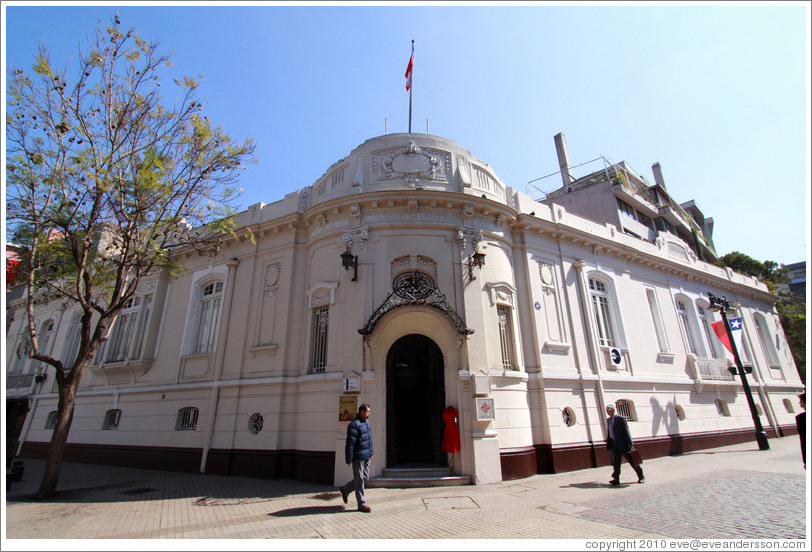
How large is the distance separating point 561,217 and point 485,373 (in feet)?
26.3

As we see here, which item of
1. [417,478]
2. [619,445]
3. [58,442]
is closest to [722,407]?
[619,445]

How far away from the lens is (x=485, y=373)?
11.0 meters

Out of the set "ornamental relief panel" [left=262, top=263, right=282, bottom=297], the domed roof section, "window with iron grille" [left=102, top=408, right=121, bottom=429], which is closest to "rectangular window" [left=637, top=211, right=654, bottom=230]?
the domed roof section

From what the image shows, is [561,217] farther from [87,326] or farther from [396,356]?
[87,326]

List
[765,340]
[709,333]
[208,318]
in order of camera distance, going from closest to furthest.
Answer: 1. [208,318]
2. [709,333]
3. [765,340]

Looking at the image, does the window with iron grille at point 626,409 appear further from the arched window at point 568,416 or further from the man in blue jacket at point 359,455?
the man in blue jacket at point 359,455

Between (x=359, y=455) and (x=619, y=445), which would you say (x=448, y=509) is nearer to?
(x=359, y=455)

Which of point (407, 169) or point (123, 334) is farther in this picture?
point (123, 334)

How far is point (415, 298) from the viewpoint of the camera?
1131cm

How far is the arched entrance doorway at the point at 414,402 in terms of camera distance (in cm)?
1095

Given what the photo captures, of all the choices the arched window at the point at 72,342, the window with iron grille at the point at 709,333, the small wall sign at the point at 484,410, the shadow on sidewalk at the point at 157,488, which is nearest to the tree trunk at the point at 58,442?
the shadow on sidewalk at the point at 157,488

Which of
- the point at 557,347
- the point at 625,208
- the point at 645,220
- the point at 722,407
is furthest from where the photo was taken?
the point at 645,220

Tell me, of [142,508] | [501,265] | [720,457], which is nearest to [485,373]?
[501,265]

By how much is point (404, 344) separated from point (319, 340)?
275 centimetres
